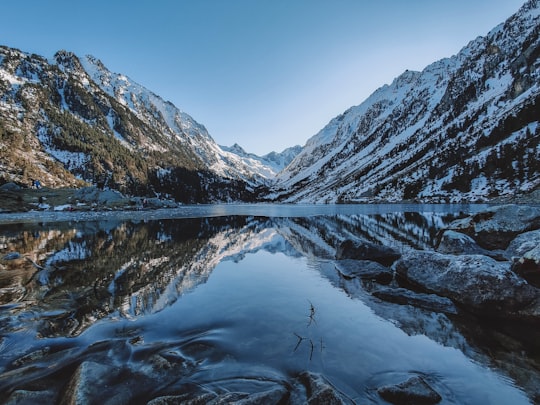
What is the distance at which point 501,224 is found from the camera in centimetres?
2045

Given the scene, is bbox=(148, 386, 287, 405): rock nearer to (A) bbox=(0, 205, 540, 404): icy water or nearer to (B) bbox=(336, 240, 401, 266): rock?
(A) bbox=(0, 205, 540, 404): icy water

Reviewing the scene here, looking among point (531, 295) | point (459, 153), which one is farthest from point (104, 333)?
point (459, 153)

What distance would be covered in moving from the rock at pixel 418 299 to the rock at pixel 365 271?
2.37 metres

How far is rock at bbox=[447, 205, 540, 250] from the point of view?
64.7 feet

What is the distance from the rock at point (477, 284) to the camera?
10031 millimetres

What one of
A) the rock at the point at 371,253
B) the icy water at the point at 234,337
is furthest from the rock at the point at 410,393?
the rock at the point at 371,253

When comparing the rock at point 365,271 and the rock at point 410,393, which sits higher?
the rock at point 365,271

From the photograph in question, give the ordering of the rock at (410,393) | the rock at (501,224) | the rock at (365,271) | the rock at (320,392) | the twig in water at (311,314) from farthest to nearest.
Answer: the rock at (501,224) → the rock at (365,271) → the twig in water at (311,314) → the rock at (410,393) → the rock at (320,392)

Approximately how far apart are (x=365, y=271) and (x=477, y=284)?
5.54 meters

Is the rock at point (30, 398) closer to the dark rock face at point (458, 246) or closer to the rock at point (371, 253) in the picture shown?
the rock at point (371, 253)

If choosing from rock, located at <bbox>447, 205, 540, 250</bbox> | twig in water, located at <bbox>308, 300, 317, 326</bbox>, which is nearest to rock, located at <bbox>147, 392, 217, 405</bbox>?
twig in water, located at <bbox>308, 300, 317, 326</bbox>

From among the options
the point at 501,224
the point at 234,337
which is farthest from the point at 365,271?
the point at 501,224

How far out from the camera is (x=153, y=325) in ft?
29.4

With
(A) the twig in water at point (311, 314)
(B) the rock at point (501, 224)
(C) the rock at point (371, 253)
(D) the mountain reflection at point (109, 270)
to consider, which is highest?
(B) the rock at point (501, 224)
